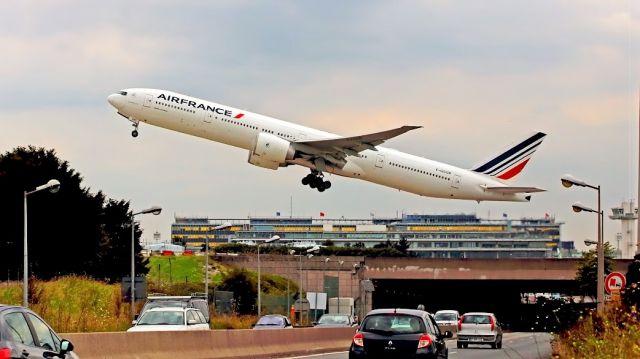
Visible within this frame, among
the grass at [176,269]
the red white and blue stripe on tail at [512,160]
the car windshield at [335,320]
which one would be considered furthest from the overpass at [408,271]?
the car windshield at [335,320]

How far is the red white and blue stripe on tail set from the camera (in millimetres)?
74875

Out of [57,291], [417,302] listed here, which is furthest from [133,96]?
[417,302]

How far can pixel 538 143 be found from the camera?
264 ft

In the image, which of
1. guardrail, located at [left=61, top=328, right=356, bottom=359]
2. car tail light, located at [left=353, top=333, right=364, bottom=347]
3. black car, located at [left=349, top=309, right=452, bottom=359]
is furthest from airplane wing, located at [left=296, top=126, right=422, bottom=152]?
car tail light, located at [left=353, top=333, right=364, bottom=347]

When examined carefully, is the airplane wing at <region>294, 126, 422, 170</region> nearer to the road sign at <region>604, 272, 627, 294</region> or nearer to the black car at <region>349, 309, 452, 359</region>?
the road sign at <region>604, 272, 627, 294</region>

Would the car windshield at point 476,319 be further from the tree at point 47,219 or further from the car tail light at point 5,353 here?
the tree at point 47,219

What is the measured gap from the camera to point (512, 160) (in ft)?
253

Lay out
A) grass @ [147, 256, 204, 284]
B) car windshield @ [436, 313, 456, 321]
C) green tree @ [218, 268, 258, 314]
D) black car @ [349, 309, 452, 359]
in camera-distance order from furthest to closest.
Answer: grass @ [147, 256, 204, 284]
green tree @ [218, 268, 258, 314]
car windshield @ [436, 313, 456, 321]
black car @ [349, 309, 452, 359]

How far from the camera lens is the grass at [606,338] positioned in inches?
673

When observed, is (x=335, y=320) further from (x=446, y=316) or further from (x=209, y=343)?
(x=209, y=343)

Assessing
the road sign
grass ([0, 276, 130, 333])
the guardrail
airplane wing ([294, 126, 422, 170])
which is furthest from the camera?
airplane wing ([294, 126, 422, 170])

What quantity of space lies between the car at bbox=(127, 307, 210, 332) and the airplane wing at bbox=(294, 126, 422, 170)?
31.7 metres

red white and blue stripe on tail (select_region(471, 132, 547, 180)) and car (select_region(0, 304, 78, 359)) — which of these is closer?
car (select_region(0, 304, 78, 359))

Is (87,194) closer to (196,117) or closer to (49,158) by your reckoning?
(49,158)
